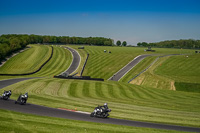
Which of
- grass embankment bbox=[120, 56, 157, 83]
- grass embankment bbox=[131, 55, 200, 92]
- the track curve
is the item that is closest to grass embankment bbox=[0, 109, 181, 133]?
the track curve

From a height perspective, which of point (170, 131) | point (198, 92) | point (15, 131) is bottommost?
point (198, 92)

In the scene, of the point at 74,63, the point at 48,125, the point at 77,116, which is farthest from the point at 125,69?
the point at 48,125

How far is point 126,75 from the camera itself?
78.6 meters

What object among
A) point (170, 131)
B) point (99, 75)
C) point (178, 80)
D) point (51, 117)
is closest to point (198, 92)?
point (178, 80)

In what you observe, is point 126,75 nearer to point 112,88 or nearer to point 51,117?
point 112,88

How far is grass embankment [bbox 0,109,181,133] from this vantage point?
1641cm

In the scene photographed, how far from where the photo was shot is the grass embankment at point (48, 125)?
53.8ft

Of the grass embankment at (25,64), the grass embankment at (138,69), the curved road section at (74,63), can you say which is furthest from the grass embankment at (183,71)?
the grass embankment at (25,64)

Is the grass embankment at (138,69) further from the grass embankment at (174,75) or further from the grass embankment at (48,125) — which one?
the grass embankment at (48,125)

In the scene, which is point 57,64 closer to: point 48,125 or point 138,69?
point 138,69

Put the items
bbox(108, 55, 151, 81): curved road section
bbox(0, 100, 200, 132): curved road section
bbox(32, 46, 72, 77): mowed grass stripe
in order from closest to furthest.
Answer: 1. bbox(0, 100, 200, 132): curved road section
2. bbox(108, 55, 151, 81): curved road section
3. bbox(32, 46, 72, 77): mowed grass stripe

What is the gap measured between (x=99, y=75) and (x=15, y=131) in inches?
2644

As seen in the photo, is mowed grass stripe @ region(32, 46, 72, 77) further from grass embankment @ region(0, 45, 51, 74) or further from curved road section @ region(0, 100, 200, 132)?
curved road section @ region(0, 100, 200, 132)

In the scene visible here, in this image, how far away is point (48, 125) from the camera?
1761 cm
